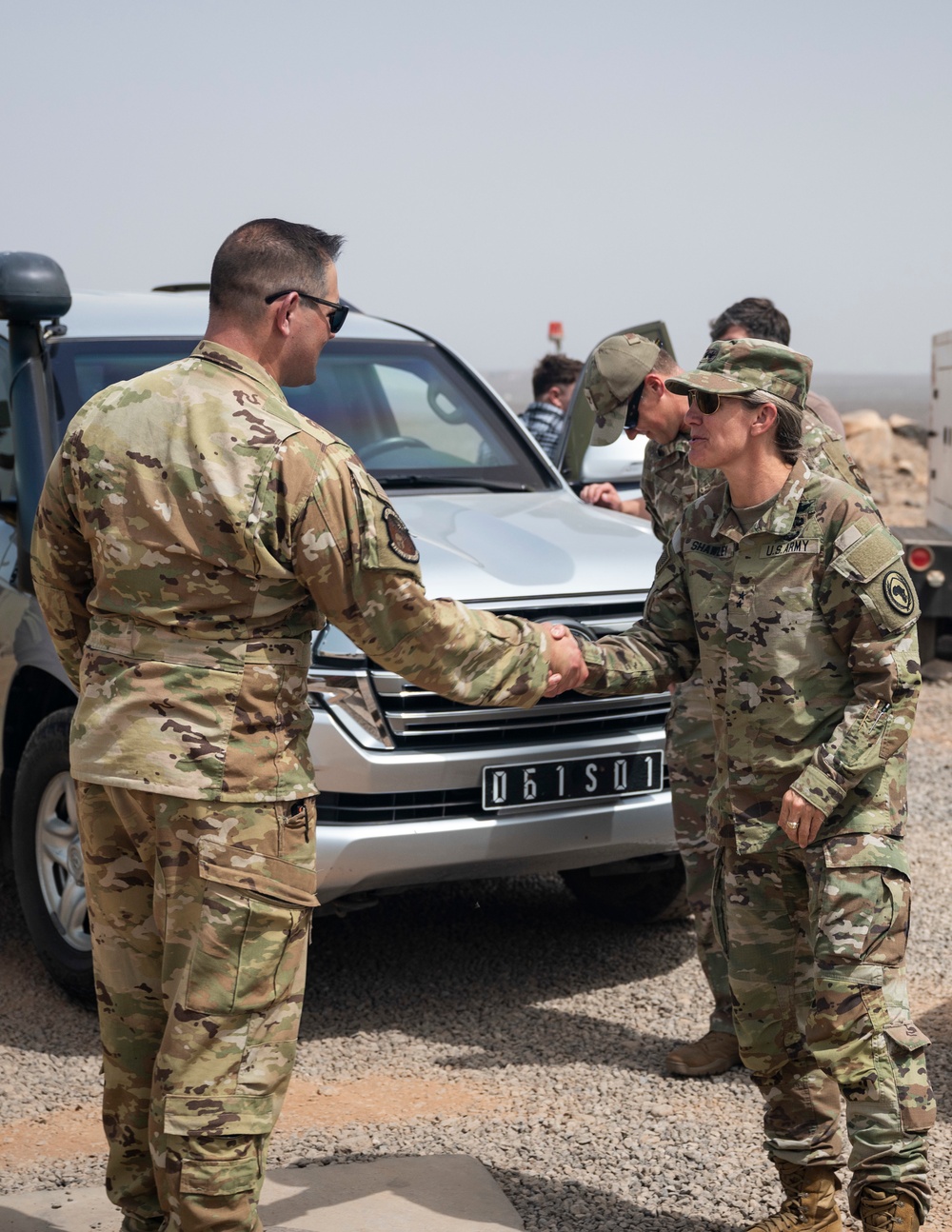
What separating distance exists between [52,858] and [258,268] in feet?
8.22

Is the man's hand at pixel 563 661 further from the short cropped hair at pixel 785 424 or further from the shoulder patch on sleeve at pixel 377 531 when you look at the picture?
the short cropped hair at pixel 785 424

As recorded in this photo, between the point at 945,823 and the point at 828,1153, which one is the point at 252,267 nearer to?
the point at 828,1153

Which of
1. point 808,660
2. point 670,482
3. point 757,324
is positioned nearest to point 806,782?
point 808,660

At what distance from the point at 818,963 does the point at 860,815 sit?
0.31 meters

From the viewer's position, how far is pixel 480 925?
209 inches

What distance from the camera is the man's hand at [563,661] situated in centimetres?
311

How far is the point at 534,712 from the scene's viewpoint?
4242 millimetres

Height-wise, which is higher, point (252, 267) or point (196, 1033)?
point (252, 267)

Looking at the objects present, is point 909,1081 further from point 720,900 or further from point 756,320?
point 756,320

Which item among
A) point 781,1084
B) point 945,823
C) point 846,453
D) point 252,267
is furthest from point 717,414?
point 945,823

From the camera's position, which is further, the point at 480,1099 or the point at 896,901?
the point at 480,1099

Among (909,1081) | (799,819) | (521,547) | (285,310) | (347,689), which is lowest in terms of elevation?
(909,1081)

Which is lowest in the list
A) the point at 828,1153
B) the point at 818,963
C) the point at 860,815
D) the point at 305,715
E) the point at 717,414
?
the point at 828,1153

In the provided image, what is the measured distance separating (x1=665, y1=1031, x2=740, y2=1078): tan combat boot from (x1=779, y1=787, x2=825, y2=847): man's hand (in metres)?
1.35
